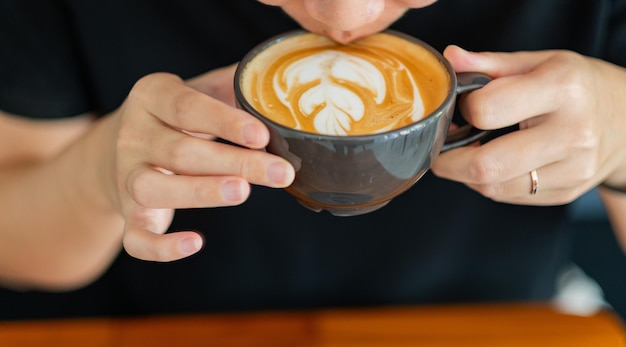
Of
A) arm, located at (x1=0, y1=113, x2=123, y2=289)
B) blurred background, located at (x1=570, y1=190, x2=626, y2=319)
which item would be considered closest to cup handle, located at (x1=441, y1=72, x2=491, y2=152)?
arm, located at (x1=0, y1=113, x2=123, y2=289)

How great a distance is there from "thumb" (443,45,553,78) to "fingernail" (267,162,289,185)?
0.24 metres

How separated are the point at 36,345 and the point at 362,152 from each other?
2.14ft

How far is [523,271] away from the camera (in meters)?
1.21

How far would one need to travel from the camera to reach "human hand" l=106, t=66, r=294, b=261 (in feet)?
1.98

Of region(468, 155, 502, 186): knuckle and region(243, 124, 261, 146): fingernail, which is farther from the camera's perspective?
region(468, 155, 502, 186): knuckle

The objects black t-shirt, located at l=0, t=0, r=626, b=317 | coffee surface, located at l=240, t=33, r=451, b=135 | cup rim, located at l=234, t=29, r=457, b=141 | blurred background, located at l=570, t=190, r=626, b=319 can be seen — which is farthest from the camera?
blurred background, located at l=570, t=190, r=626, b=319

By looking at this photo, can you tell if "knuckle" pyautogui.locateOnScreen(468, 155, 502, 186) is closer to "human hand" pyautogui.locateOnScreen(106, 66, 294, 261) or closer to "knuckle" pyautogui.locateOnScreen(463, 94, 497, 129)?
"knuckle" pyautogui.locateOnScreen(463, 94, 497, 129)

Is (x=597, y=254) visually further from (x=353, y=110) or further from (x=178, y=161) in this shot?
(x=178, y=161)

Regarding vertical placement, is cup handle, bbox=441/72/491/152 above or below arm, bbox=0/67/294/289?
above

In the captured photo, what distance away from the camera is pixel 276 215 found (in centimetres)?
112

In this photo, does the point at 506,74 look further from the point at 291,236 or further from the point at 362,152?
the point at 291,236

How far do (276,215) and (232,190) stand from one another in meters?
0.51

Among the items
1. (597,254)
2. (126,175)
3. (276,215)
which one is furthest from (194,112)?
(597,254)

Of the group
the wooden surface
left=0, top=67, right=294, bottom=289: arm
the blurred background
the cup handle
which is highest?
the cup handle
